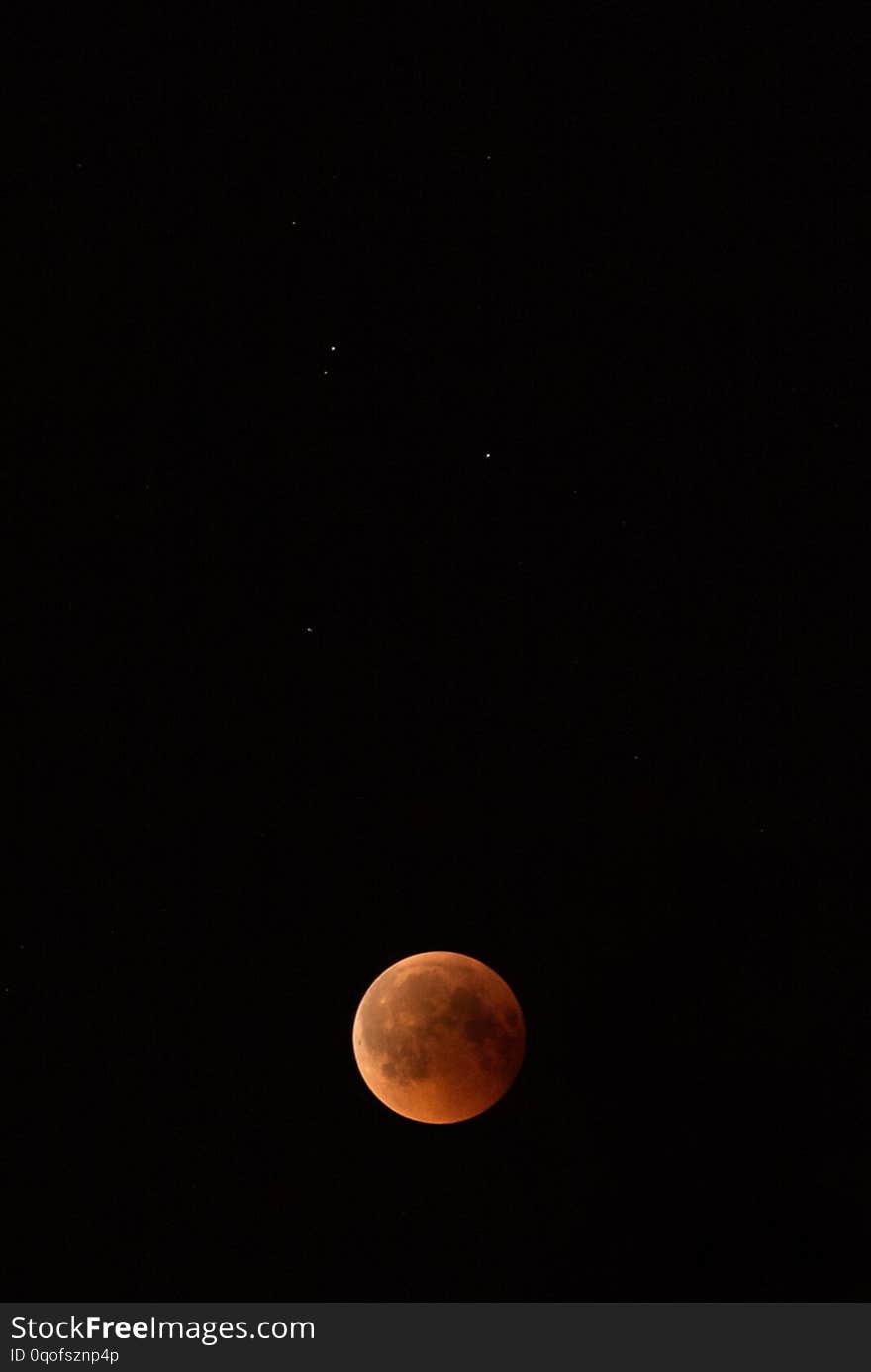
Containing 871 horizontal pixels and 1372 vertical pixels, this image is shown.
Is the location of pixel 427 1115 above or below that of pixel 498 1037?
below

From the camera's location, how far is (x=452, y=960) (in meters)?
5.17

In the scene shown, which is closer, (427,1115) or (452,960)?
(427,1115)

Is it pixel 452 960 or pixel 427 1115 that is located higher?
pixel 452 960

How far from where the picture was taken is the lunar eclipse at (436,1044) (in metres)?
4.77

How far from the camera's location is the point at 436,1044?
4770 millimetres

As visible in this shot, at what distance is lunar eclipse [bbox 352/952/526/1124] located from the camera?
4.77m
